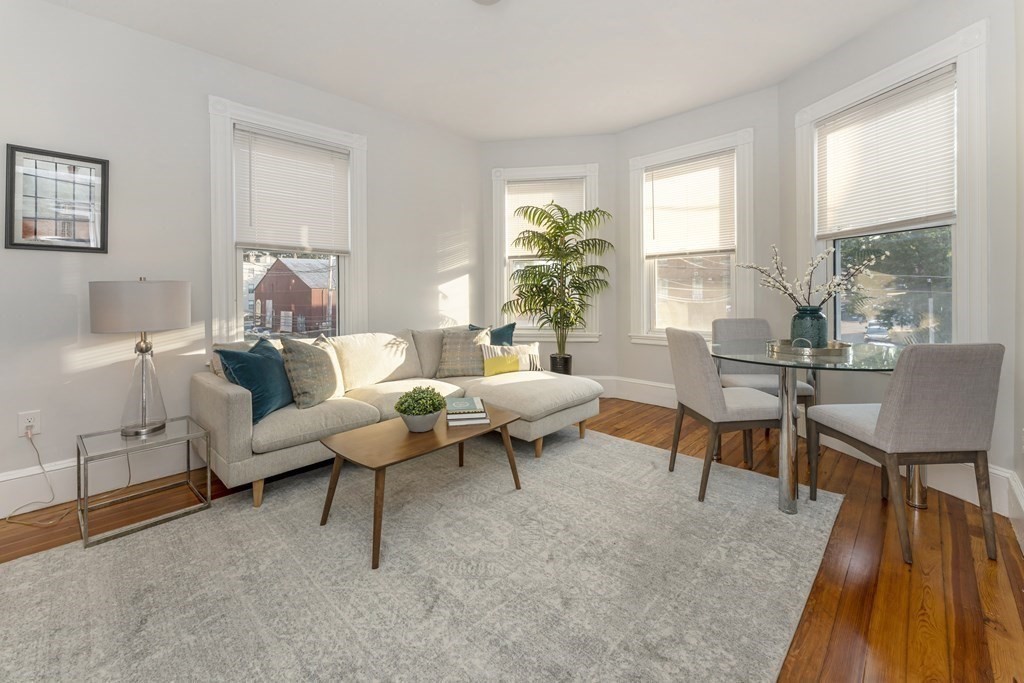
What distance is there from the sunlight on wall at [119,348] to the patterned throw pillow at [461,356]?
174 cm

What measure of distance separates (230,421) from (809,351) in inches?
123

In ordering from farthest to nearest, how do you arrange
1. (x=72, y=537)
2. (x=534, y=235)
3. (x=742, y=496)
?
(x=534, y=235) → (x=742, y=496) → (x=72, y=537)

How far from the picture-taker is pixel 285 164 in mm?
3344

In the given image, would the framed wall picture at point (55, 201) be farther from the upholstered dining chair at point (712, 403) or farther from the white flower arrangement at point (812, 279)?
the white flower arrangement at point (812, 279)

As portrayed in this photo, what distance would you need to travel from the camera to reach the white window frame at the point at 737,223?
381cm

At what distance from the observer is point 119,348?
8.68 feet

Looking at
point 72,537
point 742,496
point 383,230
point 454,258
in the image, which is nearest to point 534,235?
point 454,258

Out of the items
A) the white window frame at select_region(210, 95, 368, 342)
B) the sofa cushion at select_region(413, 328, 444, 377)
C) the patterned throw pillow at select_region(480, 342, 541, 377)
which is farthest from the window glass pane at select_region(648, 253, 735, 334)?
the white window frame at select_region(210, 95, 368, 342)

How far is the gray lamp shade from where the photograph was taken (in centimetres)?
226

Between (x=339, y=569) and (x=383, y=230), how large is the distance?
293 centimetres

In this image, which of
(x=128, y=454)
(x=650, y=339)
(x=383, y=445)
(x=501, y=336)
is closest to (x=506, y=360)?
(x=501, y=336)

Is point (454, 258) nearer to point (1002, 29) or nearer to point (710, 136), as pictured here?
point (710, 136)

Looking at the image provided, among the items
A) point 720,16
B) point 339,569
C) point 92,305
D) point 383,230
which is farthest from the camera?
point 383,230

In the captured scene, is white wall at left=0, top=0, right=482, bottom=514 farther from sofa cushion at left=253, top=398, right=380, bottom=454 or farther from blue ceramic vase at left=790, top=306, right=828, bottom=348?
blue ceramic vase at left=790, top=306, right=828, bottom=348
